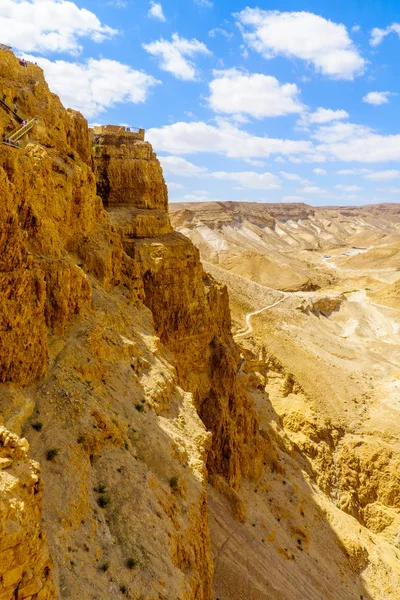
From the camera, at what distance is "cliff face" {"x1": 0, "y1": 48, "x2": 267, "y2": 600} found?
11055mm

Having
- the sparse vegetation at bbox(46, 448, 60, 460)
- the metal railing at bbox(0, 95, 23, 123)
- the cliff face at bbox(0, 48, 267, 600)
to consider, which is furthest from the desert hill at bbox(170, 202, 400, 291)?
the sparse vegetation at bbox(46, 448, 60, 460)

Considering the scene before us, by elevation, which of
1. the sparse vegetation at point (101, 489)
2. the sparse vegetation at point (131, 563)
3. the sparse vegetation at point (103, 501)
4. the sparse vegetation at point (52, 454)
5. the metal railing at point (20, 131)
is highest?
the metal railing at point (20, 131)

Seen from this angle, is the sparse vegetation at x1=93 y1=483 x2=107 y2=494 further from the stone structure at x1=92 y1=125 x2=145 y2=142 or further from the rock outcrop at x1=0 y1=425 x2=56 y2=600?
the stone structure at x1=92 y1=125 x2=145 y2=142

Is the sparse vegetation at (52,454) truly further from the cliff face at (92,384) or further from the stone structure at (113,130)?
the stone structure at (113,130)

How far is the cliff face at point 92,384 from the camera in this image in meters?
11.1

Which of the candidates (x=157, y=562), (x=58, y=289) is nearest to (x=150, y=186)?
(x=58, y=289)

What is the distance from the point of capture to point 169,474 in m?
14.8

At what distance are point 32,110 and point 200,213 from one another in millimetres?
136278

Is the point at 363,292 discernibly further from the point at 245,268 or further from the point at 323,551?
the point at 323,551

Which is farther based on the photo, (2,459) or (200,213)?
(200,213)

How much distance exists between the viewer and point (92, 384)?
14.9 m

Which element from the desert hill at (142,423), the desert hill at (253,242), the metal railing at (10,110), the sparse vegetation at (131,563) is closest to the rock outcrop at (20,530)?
the desert hill at (142,423)

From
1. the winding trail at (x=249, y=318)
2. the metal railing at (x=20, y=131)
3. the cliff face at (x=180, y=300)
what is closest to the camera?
the metal railing at (x=20, y=131)

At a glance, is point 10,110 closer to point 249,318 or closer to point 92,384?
point 92,384
